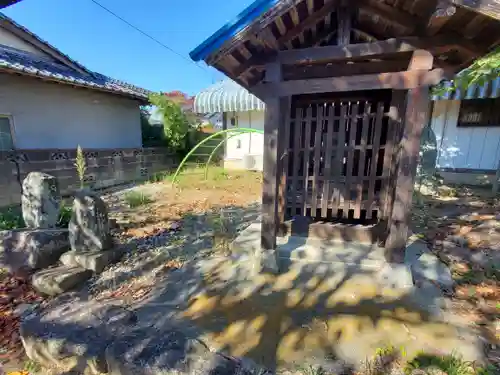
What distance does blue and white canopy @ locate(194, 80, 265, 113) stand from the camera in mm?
11346

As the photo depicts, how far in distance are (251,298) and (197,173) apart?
911 cm

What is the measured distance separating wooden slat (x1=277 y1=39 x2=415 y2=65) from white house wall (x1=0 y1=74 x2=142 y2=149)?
8.53 meters

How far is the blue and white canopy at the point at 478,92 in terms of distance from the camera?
7352 millimetres

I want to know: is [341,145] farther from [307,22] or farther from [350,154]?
[307,22]

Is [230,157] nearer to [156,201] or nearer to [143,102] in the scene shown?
[143,102]

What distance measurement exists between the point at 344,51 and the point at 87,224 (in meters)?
4.31

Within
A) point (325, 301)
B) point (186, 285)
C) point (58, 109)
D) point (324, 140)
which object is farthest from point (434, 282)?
point (58, 109)

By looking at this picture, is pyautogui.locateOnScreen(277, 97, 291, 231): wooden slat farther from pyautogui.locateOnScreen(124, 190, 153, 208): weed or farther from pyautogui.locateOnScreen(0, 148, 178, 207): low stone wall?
pyautogui.locateOnScreen(0, 148, 178, 207): low stone wall

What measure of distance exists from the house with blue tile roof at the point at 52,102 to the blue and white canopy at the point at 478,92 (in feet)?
38.4

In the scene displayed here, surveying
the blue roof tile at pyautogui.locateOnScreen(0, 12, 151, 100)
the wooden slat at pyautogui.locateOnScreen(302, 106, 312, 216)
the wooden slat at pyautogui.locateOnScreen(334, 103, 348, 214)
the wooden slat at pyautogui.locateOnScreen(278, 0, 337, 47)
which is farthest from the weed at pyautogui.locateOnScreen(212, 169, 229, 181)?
the wooden slat at pyautogui.locateOnScreen(278, 0, 337, 47)

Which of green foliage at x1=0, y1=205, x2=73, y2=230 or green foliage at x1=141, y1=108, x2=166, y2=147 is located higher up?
green foliage at x1=141, y1=108, x2=166, y2=147

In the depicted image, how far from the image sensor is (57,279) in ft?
11.1

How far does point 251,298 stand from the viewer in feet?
9.87

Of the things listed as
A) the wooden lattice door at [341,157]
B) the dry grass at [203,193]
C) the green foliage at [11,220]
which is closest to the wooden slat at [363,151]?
the wooden lattice door at [341,157]
